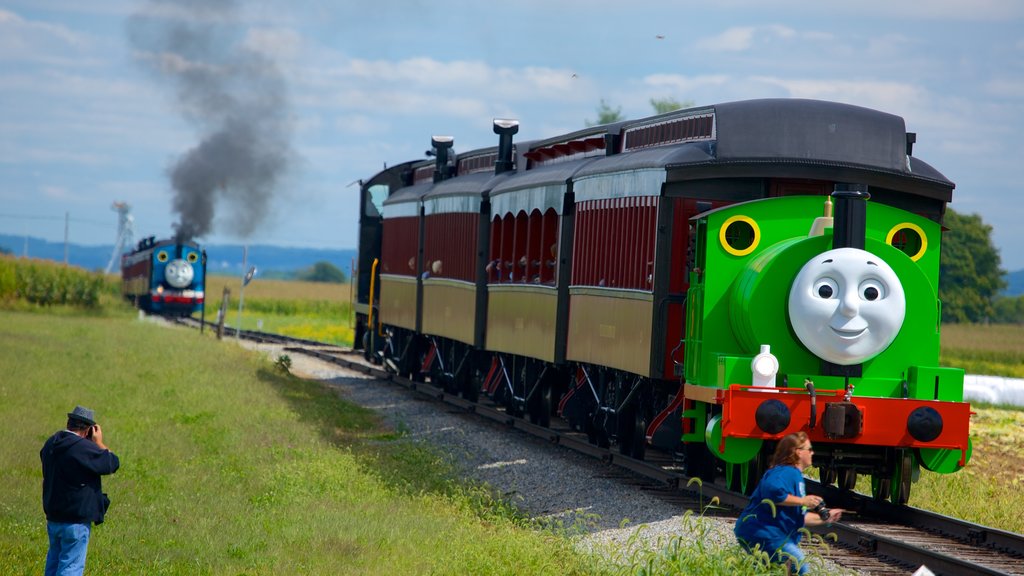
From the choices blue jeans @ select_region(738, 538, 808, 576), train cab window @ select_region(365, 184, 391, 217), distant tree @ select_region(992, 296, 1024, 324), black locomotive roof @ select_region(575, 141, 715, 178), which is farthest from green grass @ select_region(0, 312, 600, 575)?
distant tree @ select_region(992, 296, 1024, 324)

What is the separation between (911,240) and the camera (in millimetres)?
12391

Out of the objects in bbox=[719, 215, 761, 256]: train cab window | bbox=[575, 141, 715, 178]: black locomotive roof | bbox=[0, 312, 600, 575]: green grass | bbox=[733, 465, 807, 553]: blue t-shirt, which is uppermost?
bbox=[575, 141, 715, 178]: black locomotive roof

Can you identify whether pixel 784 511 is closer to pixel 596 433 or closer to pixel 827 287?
pixel 827 287

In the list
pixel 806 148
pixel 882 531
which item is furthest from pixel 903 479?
pixel 806 148

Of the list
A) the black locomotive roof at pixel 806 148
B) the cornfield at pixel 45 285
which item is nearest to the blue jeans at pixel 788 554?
the black locomotive roof at pixel 806 148

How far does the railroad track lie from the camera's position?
35.0 ft

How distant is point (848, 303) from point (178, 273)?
4798cm

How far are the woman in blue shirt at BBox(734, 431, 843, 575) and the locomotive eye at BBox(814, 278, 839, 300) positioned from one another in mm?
3143

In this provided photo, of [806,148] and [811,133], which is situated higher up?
[811,133]

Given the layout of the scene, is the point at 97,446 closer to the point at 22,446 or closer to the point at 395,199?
the point at 22,446

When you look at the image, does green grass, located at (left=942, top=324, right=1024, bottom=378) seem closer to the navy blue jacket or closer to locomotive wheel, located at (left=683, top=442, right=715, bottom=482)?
locomotive wheel, located at (left=683, top=442, right=715, bottom=482)

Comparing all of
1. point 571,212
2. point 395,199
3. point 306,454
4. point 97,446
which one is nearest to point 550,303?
point 571,212

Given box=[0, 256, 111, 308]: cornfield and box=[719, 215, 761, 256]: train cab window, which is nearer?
box=[719, 215, 761, 256]: train cab window

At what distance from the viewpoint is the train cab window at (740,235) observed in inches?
481
